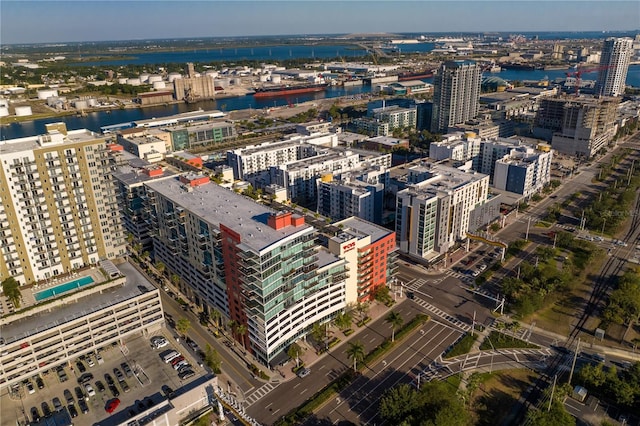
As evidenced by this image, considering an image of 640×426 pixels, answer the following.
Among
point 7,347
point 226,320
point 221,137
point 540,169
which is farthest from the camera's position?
point 221,137

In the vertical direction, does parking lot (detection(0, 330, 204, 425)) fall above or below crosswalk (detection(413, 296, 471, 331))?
above

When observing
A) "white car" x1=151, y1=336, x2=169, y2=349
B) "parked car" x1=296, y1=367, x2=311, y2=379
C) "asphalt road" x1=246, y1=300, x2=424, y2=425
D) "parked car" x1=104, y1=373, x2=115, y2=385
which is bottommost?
"asphalt road" x1=246, y1=300, x2=424, y2=425

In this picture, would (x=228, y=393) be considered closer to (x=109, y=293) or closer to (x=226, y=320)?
(x=226, y=320)

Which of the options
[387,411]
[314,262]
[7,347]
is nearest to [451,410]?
[387,411]

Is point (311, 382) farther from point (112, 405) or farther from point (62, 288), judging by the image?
point (62, 288)

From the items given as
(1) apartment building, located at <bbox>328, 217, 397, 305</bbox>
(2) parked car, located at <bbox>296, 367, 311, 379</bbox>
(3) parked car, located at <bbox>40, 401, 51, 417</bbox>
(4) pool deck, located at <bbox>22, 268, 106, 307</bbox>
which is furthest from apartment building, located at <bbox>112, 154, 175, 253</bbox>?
(2) parked car, located at <bbox>296, 367, 311, 379</bbox>

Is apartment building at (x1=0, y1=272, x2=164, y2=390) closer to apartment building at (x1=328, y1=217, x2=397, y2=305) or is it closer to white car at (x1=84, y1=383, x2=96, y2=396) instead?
white car at (x1=84, y1=383, x2=96, y2=396)

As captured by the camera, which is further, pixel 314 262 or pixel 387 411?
pixel 314 262
